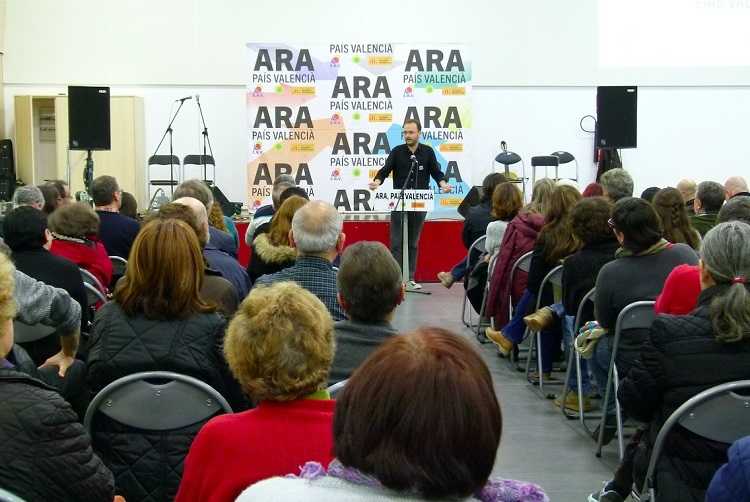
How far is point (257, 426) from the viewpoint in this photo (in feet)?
6.06

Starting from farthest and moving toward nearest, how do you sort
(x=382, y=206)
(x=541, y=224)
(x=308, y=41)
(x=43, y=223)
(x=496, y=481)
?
(x=308, y=41)
(x=382, y=206)
(x=541, y=224)
(x=43, y=223)
(x=496, y=481)

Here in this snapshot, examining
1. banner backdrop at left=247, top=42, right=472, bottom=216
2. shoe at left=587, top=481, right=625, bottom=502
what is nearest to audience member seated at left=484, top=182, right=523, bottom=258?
shoe at left=587, top=481, right=625, bottom=502

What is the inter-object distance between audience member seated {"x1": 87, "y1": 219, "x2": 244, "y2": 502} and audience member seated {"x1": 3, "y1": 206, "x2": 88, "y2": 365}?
1.01 metres

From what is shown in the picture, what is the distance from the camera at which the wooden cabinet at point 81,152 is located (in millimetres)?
11406

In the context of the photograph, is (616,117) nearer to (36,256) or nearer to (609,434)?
(609,434)

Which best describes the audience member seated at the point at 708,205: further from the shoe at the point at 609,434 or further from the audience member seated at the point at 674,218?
the shoe at the point at 609,434

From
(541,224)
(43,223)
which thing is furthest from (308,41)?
(43,223)

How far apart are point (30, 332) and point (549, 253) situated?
110 inches

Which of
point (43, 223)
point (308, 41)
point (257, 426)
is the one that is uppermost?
point (308, 41)

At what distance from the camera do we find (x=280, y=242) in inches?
183

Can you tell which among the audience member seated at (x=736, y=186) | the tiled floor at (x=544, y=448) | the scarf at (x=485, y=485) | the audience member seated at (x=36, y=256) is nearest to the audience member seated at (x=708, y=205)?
the audience member seated at (x=736, y=186)

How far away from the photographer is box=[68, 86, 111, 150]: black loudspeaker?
10266 millimetres

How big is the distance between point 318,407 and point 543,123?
1063 centimetres

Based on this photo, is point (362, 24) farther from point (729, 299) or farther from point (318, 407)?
point (318, 407)
